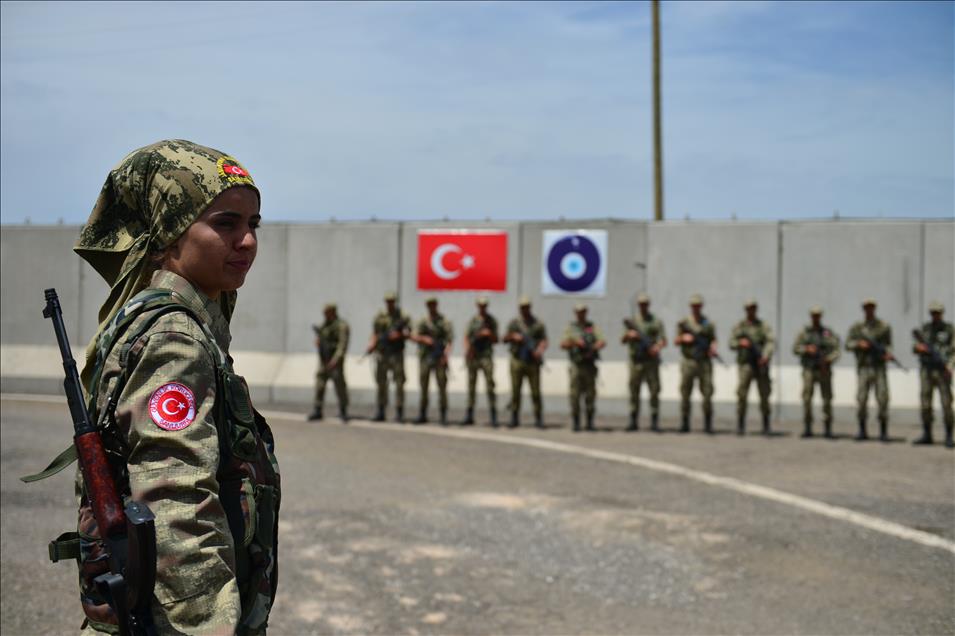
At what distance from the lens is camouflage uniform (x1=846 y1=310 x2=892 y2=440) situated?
15.9 meters

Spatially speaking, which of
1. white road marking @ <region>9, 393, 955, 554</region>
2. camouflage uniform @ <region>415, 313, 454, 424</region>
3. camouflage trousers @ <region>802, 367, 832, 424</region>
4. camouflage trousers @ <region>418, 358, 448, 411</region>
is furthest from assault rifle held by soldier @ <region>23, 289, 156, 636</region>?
camouflage uniform @ <region>415, 313, 454, 424</region>

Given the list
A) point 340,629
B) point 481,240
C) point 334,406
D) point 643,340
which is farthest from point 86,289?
point 340,629

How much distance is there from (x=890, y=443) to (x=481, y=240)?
26.0ft

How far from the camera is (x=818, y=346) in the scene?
53.6ft

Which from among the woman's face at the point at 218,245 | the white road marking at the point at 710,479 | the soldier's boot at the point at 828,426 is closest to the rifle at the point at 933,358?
the soldier's boot at the point at 828,426

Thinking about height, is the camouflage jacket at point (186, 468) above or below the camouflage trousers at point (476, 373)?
above

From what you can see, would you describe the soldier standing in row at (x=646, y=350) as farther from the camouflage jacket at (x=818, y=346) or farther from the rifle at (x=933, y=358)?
the rifle at (x=933, y=358)

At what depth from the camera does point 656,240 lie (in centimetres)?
1903

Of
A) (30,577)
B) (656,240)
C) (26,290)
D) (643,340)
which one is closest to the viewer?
(30,577)

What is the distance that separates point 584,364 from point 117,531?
1507 cm

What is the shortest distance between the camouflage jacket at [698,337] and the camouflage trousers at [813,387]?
149cm

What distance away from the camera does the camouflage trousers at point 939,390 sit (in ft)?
49.9

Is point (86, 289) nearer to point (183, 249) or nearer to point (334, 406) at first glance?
point (334, 406)

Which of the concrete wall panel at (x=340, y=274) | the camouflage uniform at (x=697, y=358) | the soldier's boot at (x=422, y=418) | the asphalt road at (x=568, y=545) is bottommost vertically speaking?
the asphalt road at (x=568, y=545)
